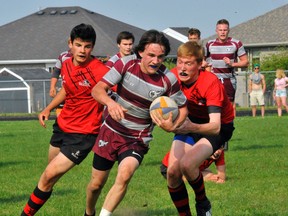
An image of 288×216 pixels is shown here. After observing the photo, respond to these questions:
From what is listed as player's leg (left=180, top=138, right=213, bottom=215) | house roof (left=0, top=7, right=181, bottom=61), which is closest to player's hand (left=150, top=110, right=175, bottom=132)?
player's leg (left=180, top=138, right=213, bottom=215)

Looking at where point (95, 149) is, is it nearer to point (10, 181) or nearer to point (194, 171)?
point (194, 171)

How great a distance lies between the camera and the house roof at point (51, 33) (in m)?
64.2

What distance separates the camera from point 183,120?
787 cm

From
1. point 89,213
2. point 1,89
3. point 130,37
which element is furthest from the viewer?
point 1,89

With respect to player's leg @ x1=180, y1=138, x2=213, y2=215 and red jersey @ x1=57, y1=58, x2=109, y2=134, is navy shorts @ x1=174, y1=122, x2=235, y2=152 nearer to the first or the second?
player's leg @ x1=180, y1=138, x2=213, y2=215

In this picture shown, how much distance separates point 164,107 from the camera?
758 centimetres

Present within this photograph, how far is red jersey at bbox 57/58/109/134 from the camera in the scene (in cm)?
916

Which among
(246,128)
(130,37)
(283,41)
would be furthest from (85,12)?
(130,37)

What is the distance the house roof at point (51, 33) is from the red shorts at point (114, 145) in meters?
54.3

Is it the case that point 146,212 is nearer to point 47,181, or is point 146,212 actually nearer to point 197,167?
point 197,167

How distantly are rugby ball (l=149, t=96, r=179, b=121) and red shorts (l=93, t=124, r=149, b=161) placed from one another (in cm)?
77

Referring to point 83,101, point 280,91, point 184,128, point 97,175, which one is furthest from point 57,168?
point 280,91

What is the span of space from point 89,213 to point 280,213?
6.94 feet

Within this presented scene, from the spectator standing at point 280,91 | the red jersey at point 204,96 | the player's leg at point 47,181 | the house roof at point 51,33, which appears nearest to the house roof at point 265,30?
the house roof at point 51,33
